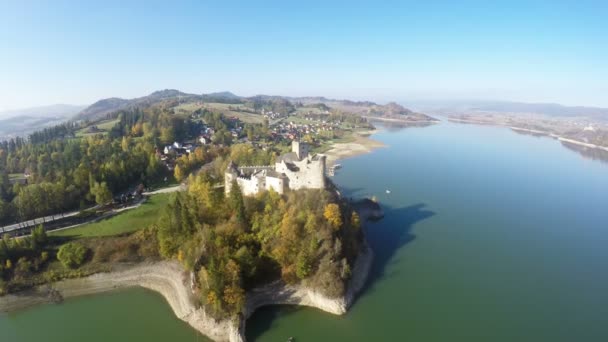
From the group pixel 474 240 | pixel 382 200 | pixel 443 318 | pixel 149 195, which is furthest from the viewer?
pixel 382 200

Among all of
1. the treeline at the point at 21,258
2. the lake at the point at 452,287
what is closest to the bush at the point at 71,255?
the treeline at the point at 21,258

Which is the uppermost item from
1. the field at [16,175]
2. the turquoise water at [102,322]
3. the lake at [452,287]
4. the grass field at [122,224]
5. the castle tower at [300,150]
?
the castle tower at [300,150]

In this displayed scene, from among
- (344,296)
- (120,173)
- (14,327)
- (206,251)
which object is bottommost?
(14,327)

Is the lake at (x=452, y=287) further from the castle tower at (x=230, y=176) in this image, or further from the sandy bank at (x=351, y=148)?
the sandy bank at (x=351, y=148)

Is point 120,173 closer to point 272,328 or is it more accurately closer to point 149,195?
point 149,195

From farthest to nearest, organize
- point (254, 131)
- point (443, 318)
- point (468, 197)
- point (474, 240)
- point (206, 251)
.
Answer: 1. point (254, 131)
2. point (468, 197)
3. point (474, 240)
4. point (206, 251)
5. point (443, 318)

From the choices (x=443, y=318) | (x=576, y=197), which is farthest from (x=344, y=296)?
(x=576, y=197)

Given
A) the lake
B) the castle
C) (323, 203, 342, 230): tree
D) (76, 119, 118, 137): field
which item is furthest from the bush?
(76, 119, 118, 137): field
